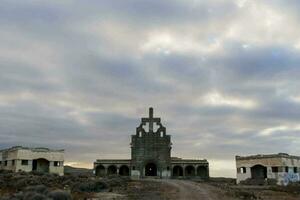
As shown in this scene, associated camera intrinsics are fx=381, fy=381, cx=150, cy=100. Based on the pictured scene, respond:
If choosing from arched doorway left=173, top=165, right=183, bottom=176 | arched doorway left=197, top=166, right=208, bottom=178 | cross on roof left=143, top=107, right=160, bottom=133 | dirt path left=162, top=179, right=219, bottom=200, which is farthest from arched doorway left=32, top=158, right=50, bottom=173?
dirt path left=162, top=179, right=219, bottom=200

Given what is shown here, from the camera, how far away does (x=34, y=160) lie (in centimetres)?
6625

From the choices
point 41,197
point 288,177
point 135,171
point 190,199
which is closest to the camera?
point 41,197

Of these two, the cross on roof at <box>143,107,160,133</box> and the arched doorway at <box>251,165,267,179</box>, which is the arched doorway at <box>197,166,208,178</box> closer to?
the cross on roof at <box>143,107,160,133</box>

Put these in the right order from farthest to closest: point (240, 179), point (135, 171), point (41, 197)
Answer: point (135, 171) < point (240, 179) < point (41, 197)

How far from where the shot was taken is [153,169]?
79.7m

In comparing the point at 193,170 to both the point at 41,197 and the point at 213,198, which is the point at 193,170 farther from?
the point at 41,197

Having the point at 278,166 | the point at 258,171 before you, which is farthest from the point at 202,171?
the point at 278,166

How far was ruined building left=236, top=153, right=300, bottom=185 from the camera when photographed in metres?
58.1

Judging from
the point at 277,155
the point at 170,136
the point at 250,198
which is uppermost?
the point at 170,136

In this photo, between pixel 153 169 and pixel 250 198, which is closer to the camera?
pixel 250 198

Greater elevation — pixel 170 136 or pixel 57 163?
pixel 170 136

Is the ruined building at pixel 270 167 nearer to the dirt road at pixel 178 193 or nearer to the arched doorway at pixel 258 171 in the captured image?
the arched doorway at pixel 258 171

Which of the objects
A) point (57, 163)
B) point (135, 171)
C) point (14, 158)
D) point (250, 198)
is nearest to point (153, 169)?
point (135, 171)

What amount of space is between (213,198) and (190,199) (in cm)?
194
